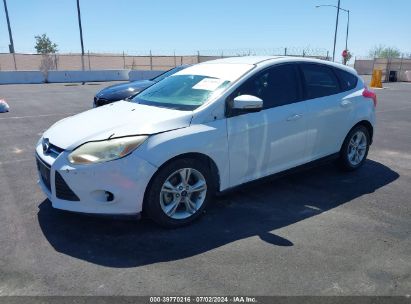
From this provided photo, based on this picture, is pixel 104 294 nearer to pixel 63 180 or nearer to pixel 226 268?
pixel 226 268

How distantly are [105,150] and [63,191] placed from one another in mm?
582

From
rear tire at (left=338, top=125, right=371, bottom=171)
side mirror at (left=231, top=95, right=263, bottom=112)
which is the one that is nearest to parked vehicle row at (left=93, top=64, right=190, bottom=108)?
rear tire at (left=338, top=125, right=371, bottom=171)

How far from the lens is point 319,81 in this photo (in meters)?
4.95

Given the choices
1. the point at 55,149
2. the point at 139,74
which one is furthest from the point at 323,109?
the point at 139,74

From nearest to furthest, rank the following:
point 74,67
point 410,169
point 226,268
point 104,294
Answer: point 104,294, point 226,268, point 410,169, point 74,67

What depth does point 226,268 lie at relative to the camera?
3090 mm

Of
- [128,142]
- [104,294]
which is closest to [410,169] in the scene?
[128,142]

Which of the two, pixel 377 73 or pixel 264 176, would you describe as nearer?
pixel 264 176

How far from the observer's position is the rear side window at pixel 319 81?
4773 mm

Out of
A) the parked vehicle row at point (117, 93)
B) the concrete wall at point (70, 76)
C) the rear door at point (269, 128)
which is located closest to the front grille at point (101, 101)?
the parked vehicle row at point (117, 93)

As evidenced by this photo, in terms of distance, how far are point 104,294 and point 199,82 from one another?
2.56 metres

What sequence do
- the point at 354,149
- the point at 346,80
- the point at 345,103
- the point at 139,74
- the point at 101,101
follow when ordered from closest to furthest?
the point at 345,103
the point at 346,80
the point at 354,149
the point at 101,101
the point at 139,74

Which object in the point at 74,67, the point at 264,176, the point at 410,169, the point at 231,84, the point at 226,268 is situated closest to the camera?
the point at 226,268

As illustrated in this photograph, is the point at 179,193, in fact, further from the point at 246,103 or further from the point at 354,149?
the point at 354,149
